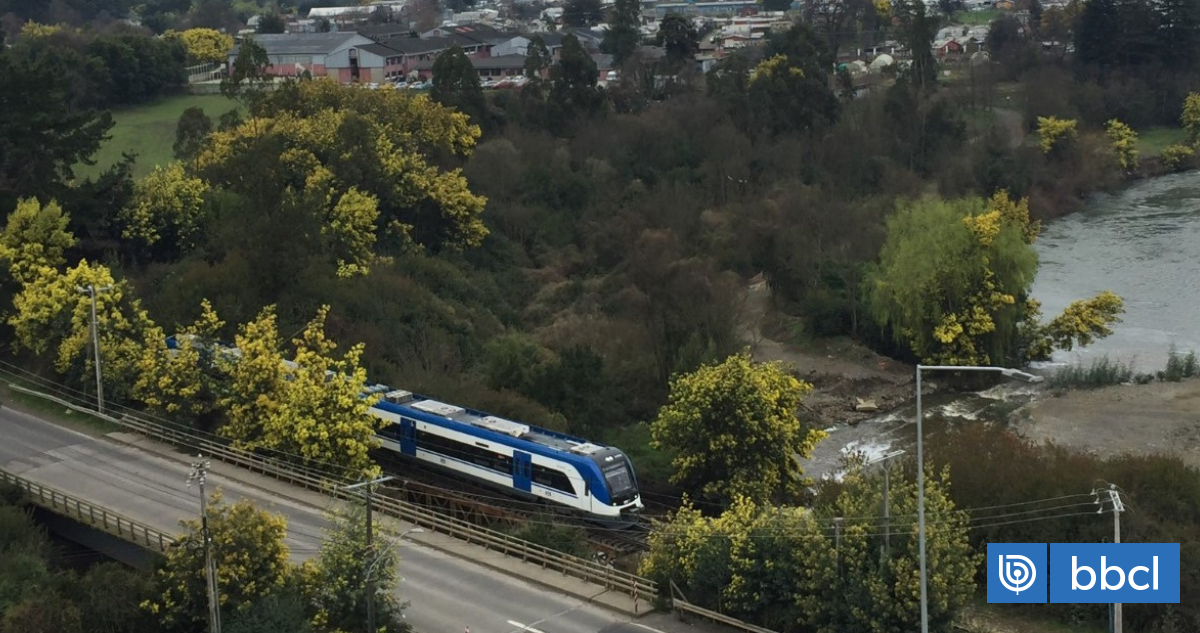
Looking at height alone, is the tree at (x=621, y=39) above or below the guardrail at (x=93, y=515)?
above

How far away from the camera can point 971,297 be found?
1850 inches

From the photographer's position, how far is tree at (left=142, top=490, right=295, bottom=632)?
899 inches

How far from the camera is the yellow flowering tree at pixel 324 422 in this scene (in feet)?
98.4

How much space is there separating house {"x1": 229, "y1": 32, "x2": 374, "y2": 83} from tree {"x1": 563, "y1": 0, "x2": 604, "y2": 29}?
41410mm

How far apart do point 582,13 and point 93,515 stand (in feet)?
368

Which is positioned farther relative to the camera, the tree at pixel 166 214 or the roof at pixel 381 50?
the roof at pixel 381 50

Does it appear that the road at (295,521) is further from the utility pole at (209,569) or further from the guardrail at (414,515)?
the utility pole at (209,569)

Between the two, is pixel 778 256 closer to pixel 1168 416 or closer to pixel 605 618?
pixel 1168 416

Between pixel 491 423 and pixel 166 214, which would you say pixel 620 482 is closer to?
pixel 491 423

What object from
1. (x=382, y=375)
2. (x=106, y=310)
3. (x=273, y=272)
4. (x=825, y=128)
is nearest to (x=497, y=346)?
(x=382, y=375)

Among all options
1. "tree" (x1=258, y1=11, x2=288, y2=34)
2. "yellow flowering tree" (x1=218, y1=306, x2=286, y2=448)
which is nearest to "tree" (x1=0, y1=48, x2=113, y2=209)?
"yellow flowering tree" (x1=218, y1=306, x2=286, y2=448)

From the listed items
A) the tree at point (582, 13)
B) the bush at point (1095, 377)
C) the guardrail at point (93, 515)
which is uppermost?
the tree at point (582, 13)

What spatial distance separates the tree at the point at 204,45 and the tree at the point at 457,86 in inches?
1008

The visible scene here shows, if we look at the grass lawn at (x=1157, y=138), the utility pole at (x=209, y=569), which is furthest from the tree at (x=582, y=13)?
the utility pole at (x=209, y=569)
